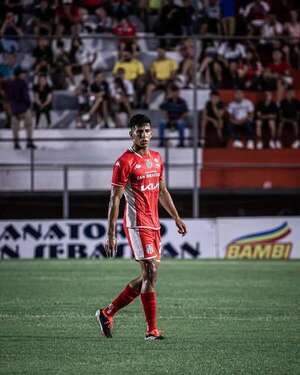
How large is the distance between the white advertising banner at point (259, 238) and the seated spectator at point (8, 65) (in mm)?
6559

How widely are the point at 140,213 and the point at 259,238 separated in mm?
13060

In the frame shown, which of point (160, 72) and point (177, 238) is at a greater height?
point (160, 72)

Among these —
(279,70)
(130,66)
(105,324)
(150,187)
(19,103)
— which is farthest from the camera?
(279,70)

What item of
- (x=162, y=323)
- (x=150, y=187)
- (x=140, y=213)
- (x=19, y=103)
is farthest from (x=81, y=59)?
(x=140, y=213)

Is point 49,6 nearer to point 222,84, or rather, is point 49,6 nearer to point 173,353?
point 222,84

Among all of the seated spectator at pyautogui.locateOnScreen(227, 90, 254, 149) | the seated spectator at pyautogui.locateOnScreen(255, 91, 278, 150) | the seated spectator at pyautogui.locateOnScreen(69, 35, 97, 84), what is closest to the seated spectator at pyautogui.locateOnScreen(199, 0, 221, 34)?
the seated spectator at pyautogui.locateOnScreen(227, 90, 254, 149)

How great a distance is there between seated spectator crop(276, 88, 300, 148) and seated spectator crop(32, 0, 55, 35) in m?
6.36

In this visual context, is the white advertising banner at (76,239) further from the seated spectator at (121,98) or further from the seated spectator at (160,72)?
the seated spectator at (160,72)

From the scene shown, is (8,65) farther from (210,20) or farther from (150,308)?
(150,308)

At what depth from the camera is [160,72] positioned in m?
27.4

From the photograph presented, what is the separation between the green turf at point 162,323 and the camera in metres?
9.00

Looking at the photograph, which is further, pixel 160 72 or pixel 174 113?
pixel 160 72

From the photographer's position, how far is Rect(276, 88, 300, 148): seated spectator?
26547 millimetres

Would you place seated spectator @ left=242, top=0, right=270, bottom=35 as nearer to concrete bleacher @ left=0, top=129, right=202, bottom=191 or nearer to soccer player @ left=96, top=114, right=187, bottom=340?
concrete bleacher @ left=0, top=129, right=202, bottom=191
